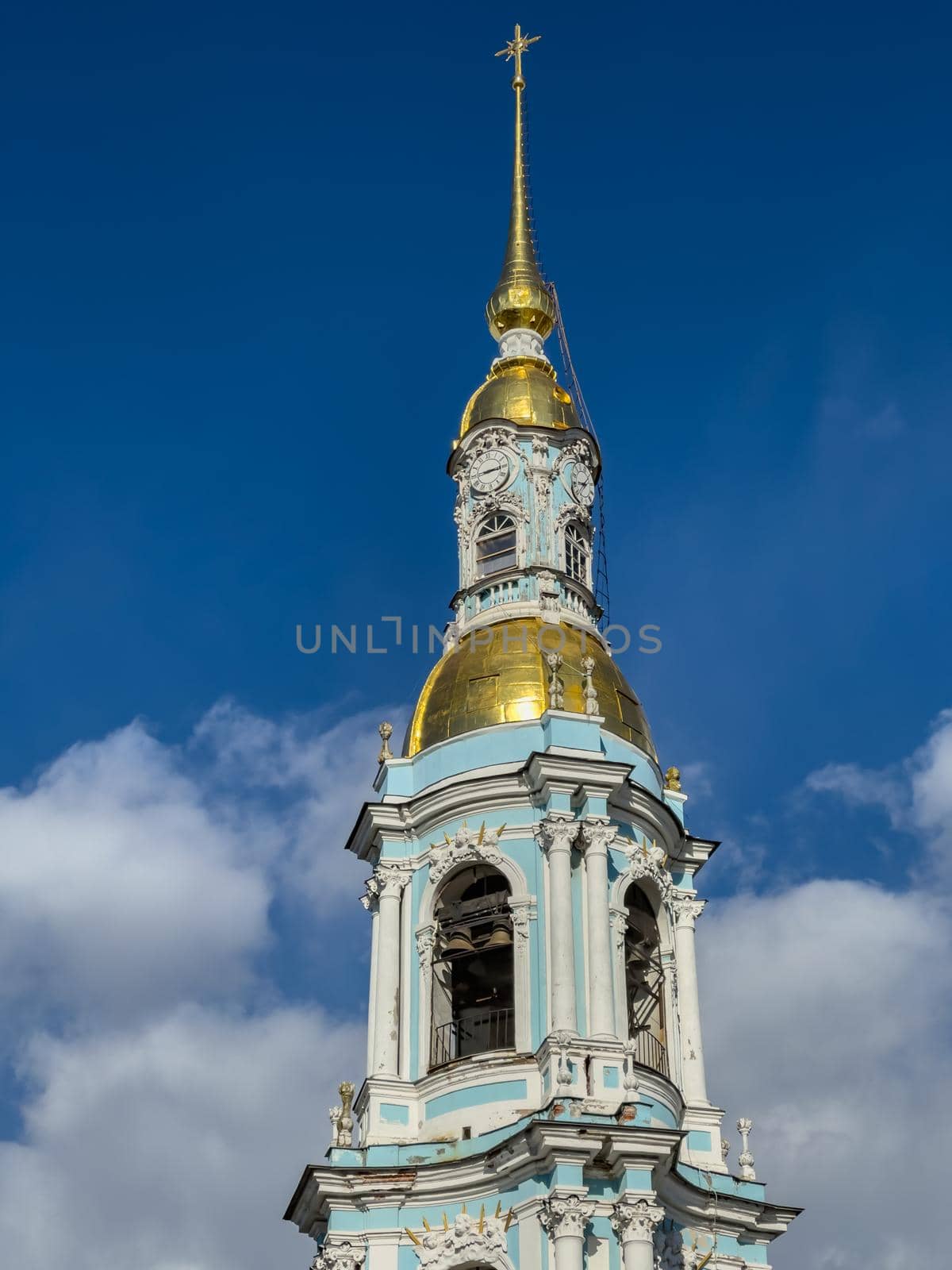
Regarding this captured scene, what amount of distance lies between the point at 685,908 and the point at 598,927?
4228mm

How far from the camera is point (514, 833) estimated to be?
35.5 metres

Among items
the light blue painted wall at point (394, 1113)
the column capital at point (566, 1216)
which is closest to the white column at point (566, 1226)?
the column capital at point (566, 1216)

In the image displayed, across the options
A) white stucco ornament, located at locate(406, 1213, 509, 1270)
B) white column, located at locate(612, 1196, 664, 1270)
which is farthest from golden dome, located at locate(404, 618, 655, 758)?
white column, located at locate(612, 1196, 664, 1270)

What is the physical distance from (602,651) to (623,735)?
8.50 feet

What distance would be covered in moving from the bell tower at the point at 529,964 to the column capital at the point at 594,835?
0.04 metres

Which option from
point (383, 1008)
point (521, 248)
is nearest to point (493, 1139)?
point (383, 1008)

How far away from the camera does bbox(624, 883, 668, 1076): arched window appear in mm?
35562

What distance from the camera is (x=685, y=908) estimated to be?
122 feet

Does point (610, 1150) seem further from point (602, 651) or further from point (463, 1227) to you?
point (602, 651)

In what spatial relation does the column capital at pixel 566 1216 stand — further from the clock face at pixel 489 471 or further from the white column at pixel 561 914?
the clock face at pixel 489 471

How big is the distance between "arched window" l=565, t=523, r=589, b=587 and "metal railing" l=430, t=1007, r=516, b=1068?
10.2 meters

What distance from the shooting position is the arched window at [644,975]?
117ft

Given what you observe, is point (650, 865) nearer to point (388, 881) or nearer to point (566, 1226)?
point (388, 881)

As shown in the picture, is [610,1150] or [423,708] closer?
[610,1150]
